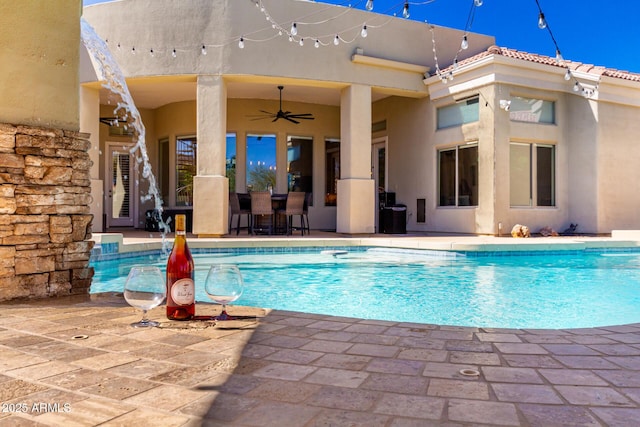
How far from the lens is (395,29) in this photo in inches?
424

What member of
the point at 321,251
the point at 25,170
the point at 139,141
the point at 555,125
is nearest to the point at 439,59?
the point at 555,125

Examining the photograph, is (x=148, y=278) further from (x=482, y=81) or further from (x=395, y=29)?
(x=395, y=29)

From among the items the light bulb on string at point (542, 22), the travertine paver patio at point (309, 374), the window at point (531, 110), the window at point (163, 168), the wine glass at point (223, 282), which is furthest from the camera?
the window at point (163, 168)

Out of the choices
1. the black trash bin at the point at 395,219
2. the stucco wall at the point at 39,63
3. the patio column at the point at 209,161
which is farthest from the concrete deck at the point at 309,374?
the black trash bin at the point at 395,219

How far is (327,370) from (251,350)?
1.18 ft

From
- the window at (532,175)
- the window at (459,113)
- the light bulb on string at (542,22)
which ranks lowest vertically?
the window at (532,175)

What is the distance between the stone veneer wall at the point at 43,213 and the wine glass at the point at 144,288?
136 centimetres

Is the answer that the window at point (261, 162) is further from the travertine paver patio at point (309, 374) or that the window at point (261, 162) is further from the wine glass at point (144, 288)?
the wine glass at point (144, 288)

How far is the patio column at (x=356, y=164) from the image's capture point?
1023 cm

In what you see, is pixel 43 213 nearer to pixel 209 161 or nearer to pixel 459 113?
pixel 209 161

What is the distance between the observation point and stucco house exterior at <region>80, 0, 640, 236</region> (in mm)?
9570

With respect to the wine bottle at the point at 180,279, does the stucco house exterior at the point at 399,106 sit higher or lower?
higher

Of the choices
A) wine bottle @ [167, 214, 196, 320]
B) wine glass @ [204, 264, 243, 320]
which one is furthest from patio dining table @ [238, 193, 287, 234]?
wine glass @ [204, 264, 243, 320]

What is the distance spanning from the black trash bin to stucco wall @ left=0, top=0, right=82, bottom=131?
8.33 m
